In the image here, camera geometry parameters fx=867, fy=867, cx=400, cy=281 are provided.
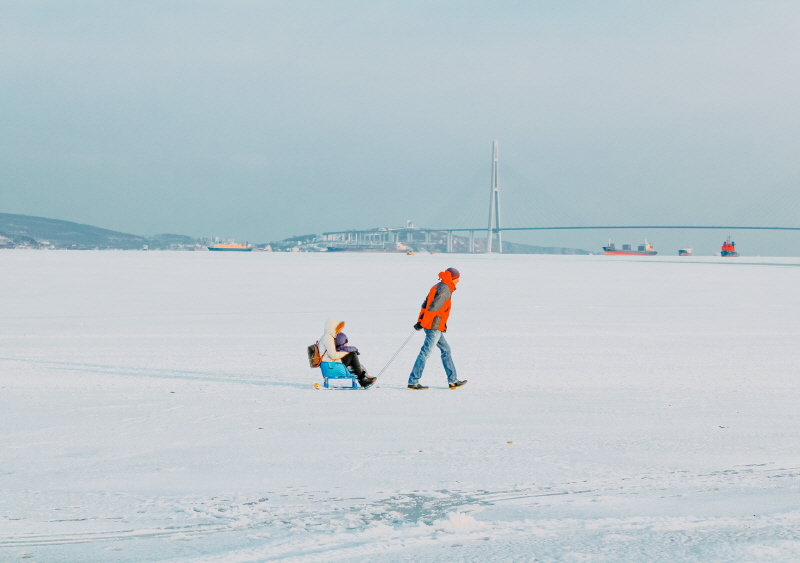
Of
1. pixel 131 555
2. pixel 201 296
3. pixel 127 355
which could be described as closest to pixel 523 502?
pixel 131 555

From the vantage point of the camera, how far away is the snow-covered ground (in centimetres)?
446

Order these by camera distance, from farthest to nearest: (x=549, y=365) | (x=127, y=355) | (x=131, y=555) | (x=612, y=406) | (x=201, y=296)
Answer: (x=201, y=296), (x=127, y=355), (x=549, y=365), (x=612, y=406), (x=131, y=555)

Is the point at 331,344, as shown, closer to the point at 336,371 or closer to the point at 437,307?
the point at 336,371

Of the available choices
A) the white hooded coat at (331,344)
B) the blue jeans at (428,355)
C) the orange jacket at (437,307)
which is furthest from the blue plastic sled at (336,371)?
the orange jacket at (437,307)

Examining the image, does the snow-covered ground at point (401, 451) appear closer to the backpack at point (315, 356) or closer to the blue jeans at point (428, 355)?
the blue jeans at point (428, 355)

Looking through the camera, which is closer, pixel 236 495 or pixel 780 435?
pixel 236 495

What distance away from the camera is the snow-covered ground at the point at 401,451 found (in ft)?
14.6

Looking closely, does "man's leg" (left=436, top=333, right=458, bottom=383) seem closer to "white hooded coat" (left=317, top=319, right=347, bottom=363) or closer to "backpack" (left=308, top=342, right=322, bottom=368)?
"white hooded coat" (left=317, top=319, right=347, bottom=363)

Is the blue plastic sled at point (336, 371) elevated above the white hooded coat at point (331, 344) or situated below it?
below

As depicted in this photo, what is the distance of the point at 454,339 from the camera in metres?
14.6

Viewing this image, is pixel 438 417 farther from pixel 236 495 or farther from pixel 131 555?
pixel 131 555

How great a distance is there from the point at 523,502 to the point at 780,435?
3.04 metres

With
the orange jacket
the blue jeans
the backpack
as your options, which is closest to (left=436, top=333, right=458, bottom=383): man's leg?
the blue jeans

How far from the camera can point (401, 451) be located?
21.2ft
